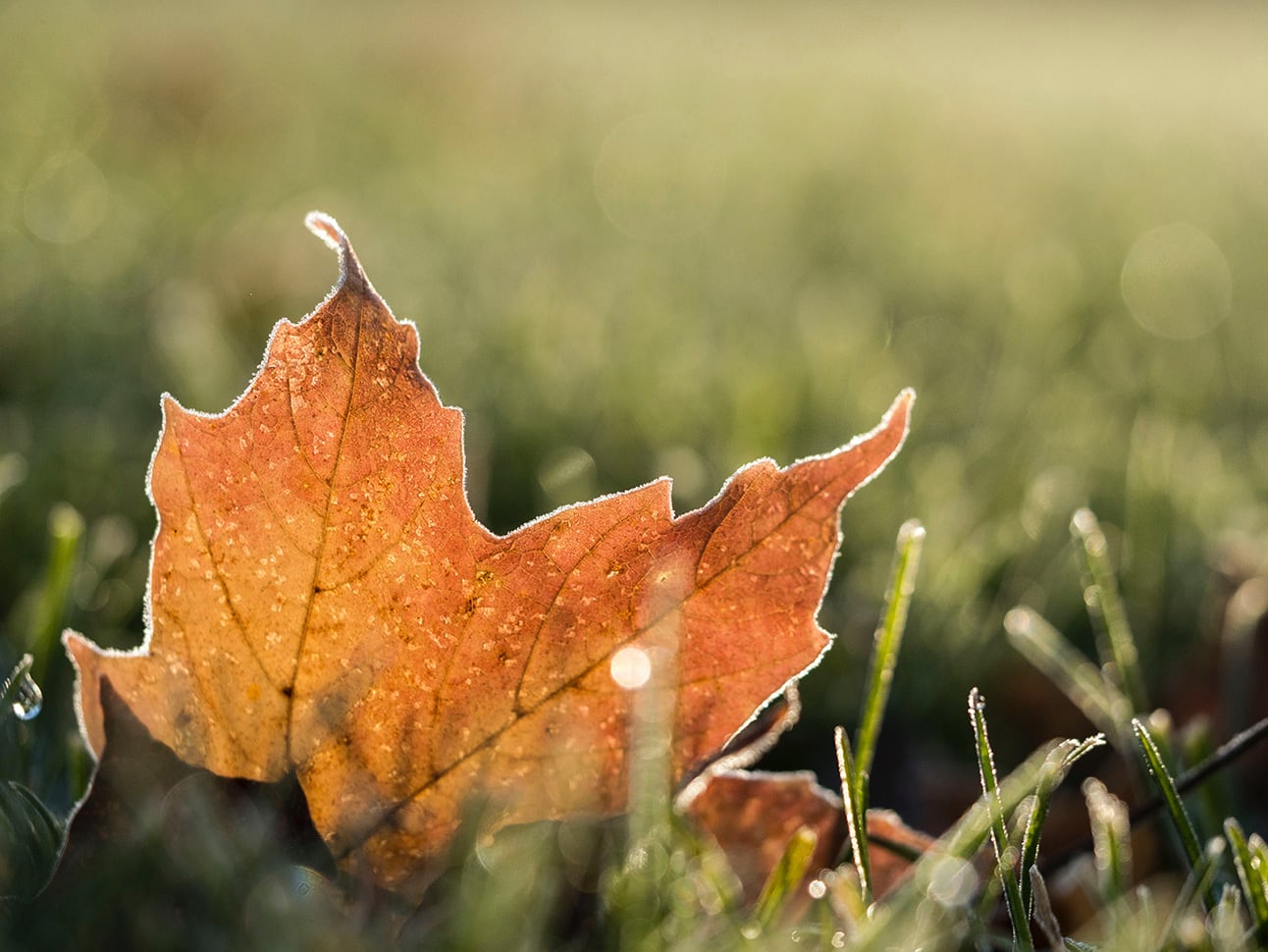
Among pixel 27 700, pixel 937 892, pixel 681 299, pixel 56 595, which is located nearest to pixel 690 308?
pixel 681 299

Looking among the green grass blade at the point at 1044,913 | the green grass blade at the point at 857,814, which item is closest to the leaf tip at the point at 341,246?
the green grass blade at the point at 857,814

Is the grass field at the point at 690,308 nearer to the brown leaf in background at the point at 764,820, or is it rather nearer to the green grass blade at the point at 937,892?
the brown leaf in background at the point at 764,820

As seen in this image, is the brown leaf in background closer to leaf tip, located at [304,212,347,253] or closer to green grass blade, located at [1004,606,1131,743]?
green grass blade, located at [1004,606,1131,743]

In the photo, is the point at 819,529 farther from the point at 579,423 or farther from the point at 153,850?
the point at 579,423

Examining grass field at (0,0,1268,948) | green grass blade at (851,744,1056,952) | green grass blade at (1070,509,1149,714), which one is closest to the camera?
green grass blade at (851,744,1056,952)

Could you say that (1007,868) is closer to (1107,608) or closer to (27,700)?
(1107,608)

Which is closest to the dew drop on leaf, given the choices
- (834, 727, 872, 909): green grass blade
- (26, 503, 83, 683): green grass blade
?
(834, 727, 872, 909): green grass blade

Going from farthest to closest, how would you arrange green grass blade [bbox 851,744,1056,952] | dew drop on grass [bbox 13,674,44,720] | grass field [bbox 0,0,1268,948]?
grass field [bbox 0,0,1268,948] < dew drop on grass [bbox 13,674,44,720] < green grass blade [bbox 851,744,1056,952]
